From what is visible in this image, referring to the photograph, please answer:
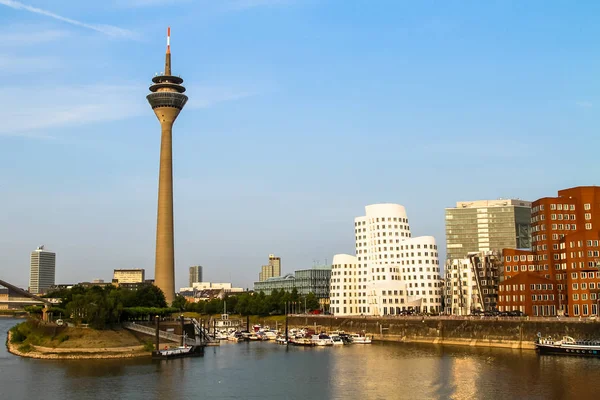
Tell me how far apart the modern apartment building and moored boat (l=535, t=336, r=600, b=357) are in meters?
54.7

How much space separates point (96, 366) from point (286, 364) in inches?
1224

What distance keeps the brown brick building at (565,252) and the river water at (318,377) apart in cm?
2549

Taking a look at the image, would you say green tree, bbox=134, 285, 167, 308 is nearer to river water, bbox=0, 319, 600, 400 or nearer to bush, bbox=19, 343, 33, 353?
bush, bbox=19, 343, 33, 353

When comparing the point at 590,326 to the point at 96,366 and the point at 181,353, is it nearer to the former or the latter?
the point at 181,353

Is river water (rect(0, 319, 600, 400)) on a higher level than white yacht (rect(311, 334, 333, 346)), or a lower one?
lower

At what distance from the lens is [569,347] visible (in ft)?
372

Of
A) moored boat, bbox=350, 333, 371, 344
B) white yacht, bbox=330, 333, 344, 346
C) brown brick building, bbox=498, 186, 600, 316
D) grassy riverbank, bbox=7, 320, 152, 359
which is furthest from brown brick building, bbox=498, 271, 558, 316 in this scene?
grassy riverbank, bbox=7, 320, 152, 359

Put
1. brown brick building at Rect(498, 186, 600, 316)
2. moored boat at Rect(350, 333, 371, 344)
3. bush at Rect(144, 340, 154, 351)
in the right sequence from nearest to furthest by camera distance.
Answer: bush at Rect(144, 340, 154, 351) → brown brick building at Rect(498, 186, 600, 316) → moored boat at Rect(350, 333, 371, 344)

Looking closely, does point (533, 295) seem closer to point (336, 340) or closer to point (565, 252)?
point (565, 252)

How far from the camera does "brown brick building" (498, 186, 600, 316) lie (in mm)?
138125

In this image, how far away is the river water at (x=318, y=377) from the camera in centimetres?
8169

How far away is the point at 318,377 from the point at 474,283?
302 ft

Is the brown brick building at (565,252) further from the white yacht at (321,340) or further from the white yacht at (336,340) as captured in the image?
the white yacht at (321,340)

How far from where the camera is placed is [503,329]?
131750 millimetres
